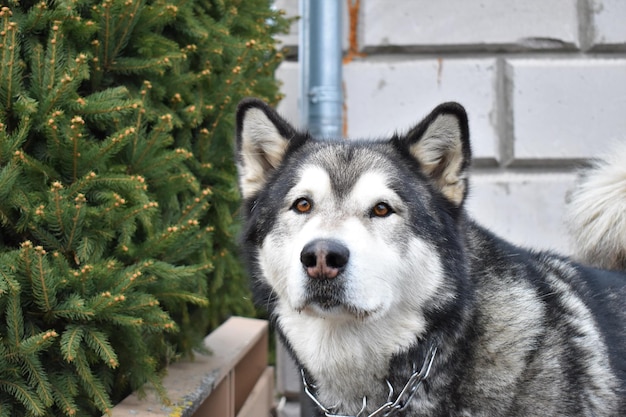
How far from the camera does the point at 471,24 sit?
5957mm

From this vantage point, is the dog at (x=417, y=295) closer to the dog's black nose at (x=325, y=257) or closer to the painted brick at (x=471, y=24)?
the dog's black nose at (x=325, y=257)

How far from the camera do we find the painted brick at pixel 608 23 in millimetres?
5867

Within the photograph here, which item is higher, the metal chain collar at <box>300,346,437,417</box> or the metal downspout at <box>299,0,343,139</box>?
the metal downspout at <box>299,0,343,139</box>

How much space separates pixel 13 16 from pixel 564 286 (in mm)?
2462

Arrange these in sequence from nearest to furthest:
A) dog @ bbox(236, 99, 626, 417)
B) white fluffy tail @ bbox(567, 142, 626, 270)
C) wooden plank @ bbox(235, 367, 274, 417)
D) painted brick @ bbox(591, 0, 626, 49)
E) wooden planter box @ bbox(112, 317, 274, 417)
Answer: dog @ bbox(236, 99, 626, 417)
wooden planter box @ bbox(112, 317, 274, 417)
white fluffy tail @ bbox(567, 142, 626, 270)
wooden plank @ bbox(235, 367, 274, 417)
painted brick @ bbox(591, 0, 626, 49)

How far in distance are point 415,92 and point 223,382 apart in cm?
334

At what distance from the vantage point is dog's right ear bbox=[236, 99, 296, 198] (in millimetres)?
3066

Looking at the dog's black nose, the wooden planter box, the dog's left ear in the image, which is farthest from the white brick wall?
the dog's black nose

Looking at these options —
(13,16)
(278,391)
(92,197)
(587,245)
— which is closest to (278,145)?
(92,197)

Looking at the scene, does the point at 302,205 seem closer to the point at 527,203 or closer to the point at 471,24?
the point at 527,203

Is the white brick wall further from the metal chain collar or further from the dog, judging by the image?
the metal chain collar

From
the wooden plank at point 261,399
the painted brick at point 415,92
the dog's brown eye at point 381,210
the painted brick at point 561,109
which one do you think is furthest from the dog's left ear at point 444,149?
the painted brick at point 561,109

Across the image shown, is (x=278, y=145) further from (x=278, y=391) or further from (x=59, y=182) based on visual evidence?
(x=278, y=391)

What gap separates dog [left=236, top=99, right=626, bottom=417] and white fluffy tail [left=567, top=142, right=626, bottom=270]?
26.5 inches
